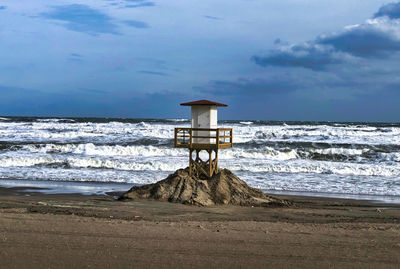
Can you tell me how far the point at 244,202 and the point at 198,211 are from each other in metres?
2.01

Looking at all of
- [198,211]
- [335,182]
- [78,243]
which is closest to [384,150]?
[335,182]

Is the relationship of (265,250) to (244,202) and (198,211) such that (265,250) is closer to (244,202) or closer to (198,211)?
(198,211)

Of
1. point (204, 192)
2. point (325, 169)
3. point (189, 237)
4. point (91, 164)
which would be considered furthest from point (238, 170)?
point (189, 237)

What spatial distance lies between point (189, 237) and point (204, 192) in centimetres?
549

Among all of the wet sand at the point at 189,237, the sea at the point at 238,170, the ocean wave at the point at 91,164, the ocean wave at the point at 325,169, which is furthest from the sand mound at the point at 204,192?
the ocean wave at the point at 91,164

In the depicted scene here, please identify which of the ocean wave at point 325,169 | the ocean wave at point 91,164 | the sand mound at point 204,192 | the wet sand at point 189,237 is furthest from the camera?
the ocean wave at point 91,164

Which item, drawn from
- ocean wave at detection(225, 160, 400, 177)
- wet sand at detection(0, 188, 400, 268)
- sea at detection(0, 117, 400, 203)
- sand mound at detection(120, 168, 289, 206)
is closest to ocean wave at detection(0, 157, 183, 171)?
sea at detection(0, 117, 400, 203)

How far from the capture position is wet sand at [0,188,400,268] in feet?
22.4

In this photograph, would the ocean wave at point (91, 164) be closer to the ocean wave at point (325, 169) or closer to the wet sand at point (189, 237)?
the ocean wave at point (325, 169)

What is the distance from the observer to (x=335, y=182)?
61.7 ft

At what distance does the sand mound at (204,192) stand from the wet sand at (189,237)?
111 centimetres

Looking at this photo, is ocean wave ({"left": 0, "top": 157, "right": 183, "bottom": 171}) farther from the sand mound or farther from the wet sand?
the wet sand

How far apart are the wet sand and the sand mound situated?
1107mm

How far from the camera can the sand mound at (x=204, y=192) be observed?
43.8ft
